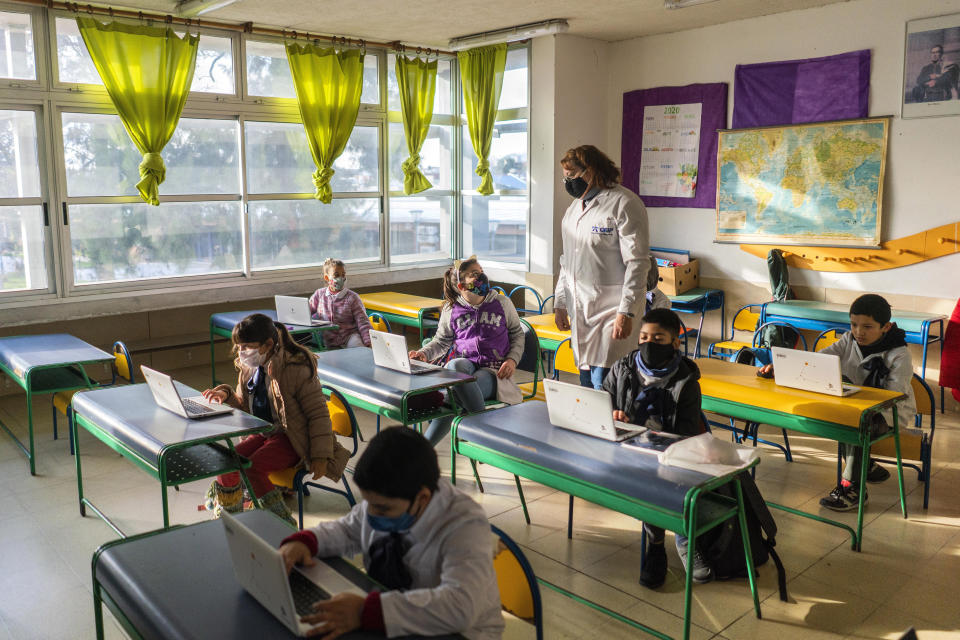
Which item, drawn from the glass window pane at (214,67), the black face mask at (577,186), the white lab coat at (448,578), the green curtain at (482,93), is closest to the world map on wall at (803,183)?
the green curtain at (482,93)

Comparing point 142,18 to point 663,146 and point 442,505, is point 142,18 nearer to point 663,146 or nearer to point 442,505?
point 663,146

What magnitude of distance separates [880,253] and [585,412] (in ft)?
13.5

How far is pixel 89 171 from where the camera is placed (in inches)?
240

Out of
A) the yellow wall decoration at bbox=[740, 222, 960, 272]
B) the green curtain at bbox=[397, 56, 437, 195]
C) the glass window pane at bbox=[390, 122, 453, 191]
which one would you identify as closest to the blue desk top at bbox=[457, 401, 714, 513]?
the yellow wall decoration at bbox=[740, 222, 960, 272]

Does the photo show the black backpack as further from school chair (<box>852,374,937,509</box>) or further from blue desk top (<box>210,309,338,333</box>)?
blue desk top (<box>210,309,338,333</box>)

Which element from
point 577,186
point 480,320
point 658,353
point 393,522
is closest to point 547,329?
point 480,320

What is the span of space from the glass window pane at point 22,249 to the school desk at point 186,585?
4754 mm

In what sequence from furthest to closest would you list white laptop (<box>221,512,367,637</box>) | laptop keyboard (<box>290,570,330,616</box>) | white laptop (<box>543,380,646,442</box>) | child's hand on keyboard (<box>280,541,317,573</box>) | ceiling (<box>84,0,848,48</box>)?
ceiling (<box>84,0,848,48</box>), white laptop (<box>543,380,646,442</box>), child's hand on keyboard (<box>280,541,317,573</box>), laptop keyboard (<box>290,570,330,616</box>), white laptop (<box>221,512,367,637</box>)

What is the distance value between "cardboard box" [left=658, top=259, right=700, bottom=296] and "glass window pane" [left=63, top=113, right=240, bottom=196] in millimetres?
3773

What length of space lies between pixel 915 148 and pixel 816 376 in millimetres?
3109

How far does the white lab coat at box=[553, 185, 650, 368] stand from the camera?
12.1 feet

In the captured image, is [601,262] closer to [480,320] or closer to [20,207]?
[480,320]

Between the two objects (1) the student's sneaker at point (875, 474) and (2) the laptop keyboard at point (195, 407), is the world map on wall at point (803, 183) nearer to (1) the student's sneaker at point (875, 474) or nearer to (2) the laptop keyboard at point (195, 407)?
(1) the student's sneaker at point (875, 474)

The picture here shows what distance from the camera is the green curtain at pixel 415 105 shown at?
25.0ft
